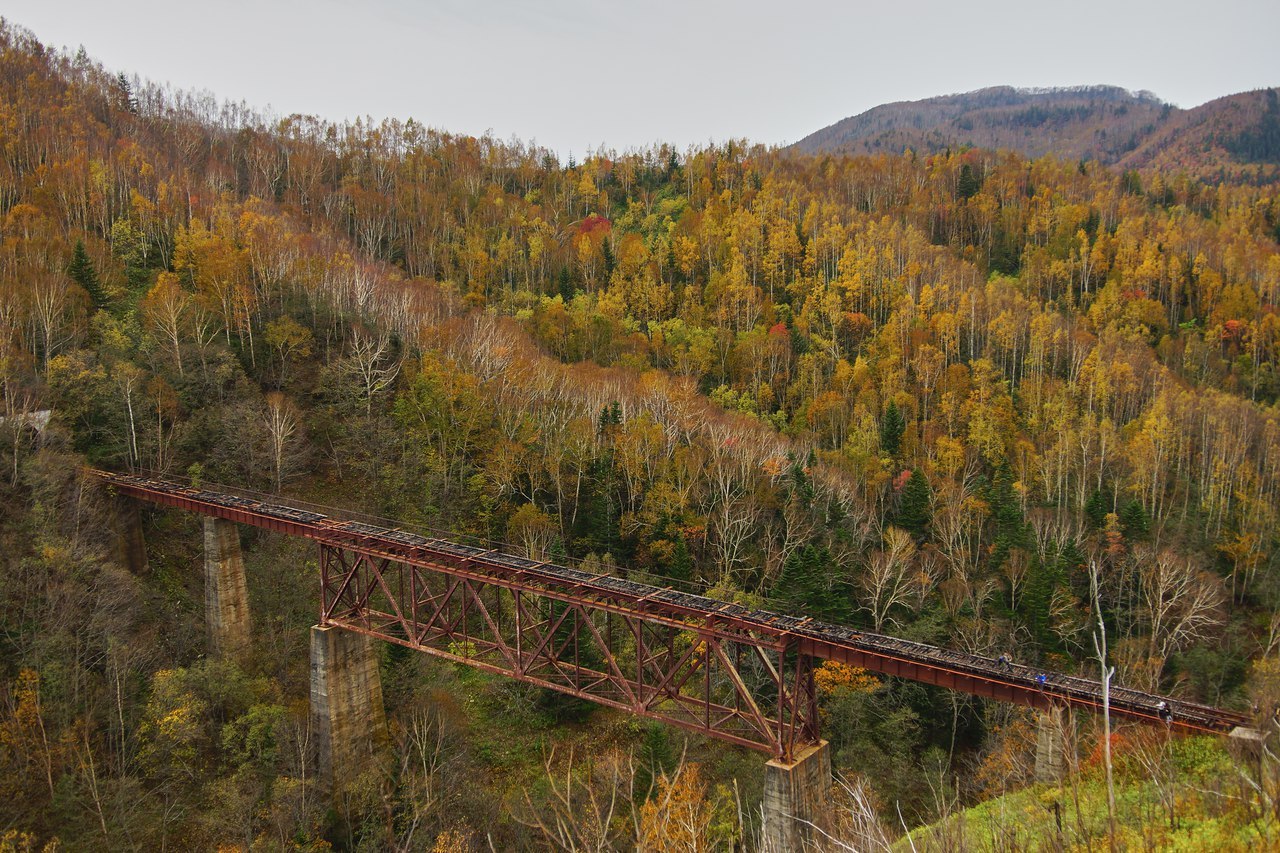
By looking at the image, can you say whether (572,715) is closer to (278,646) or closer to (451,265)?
(278,646)

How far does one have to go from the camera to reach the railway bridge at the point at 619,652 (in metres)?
19.2

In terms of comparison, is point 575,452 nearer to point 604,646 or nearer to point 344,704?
point 344,704

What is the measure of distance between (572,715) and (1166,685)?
102 ft

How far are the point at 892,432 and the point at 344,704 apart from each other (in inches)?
1819

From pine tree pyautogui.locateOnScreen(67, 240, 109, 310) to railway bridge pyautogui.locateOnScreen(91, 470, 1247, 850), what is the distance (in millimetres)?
19781

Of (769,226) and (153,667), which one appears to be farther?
(769,226)

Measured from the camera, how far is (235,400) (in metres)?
42.9

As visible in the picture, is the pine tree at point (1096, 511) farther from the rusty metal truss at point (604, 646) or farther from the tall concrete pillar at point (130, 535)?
the tall concrete pillar at point (130, 535)

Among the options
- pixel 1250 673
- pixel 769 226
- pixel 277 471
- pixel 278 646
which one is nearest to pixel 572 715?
pixel 278 646

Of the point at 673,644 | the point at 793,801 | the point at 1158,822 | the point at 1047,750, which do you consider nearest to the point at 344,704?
the point at 673,644

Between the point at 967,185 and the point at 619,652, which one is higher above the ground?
the point at 967,185

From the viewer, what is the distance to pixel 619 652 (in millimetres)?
35625

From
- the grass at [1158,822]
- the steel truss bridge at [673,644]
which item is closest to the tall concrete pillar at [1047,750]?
the steel truss bridge at [673,644]

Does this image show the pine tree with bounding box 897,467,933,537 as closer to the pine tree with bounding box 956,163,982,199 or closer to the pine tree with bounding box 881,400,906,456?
the pine tree with bounding box 881,400,906,456
